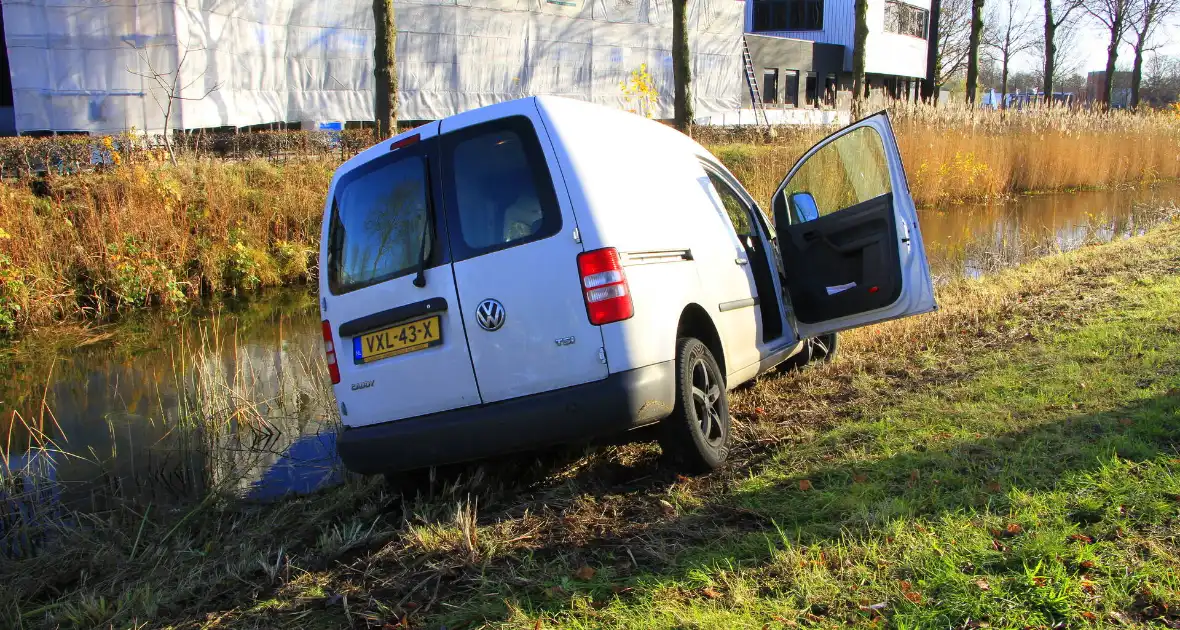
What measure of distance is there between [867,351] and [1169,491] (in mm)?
3438

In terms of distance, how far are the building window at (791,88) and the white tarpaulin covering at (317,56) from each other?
5422mm

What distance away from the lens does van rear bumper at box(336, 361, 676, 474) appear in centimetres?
385

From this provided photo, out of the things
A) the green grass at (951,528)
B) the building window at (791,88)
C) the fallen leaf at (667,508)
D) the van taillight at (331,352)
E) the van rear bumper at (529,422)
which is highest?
the building window at (791,88)

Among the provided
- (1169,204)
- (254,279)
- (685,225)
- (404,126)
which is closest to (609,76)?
(404,126)

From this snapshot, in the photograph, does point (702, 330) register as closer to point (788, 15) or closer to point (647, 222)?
point (647, 222)

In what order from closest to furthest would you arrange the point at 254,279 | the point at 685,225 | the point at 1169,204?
the point at 685,225, the point at 254,279, the point at 1169,204

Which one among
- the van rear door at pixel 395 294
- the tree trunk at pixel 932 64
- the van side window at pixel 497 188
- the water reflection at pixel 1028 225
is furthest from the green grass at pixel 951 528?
the tree trunk at pixel 932 64

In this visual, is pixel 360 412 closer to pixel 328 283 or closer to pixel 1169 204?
pixel 328 283

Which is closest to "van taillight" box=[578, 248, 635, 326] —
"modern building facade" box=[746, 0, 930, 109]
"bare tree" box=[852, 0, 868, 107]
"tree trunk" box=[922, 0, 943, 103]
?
"bare tree" box=[852, 0, 868, 107]

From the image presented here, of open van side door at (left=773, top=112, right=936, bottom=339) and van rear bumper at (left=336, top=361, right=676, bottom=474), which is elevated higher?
open van side door at (left=773, top=112, right=936, bottom=339)

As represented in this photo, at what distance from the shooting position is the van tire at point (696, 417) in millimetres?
4164

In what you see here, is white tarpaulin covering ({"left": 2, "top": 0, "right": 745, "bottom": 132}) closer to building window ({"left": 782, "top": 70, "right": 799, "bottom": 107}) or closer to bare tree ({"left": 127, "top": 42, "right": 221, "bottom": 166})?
bare tree ({"left": 127, "top": 42, "right": 221, "bottom": 166})

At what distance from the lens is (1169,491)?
3.31 m

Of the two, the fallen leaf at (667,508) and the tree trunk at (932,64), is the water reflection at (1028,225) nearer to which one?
the fallen leaf at (667,508)
